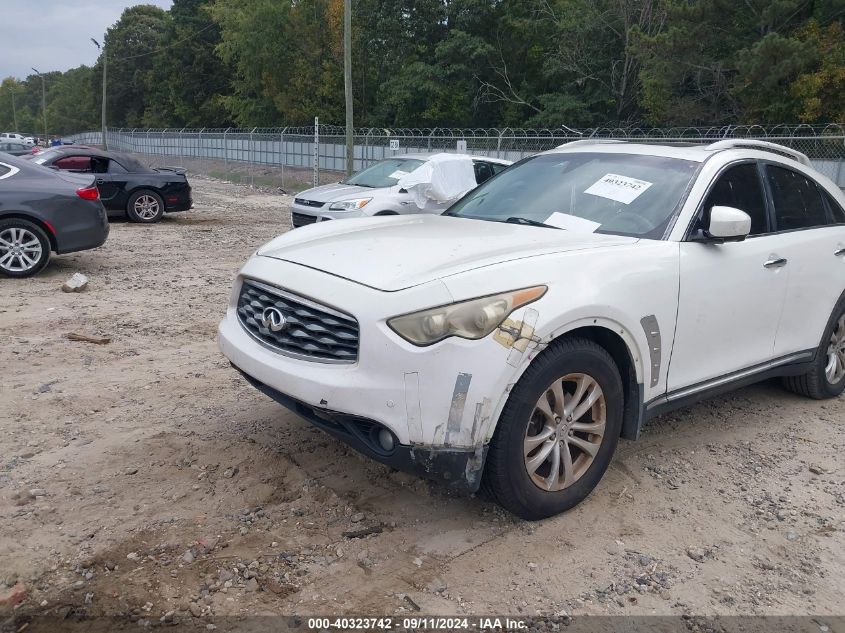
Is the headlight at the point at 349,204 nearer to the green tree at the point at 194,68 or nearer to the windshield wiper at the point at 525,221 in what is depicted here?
the windshield wiper at the point at 525,221

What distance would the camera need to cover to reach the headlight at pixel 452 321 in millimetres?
2967

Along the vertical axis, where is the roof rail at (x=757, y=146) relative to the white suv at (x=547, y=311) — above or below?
above

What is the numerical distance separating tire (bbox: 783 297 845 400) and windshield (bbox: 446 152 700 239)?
1.64 m

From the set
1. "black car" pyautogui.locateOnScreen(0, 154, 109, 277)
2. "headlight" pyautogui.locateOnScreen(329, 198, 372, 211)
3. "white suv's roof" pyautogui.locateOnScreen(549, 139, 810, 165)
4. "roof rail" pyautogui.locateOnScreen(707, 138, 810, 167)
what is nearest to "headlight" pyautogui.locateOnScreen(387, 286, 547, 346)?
"white suv's roof" pyautogui.locateOnScreen(549, 139, 810, 165)

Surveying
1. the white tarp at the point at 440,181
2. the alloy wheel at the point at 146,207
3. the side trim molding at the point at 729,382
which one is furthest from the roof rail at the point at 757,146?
the alloy wheel at the point at 146,207

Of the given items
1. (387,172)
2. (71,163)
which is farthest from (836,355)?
(71,163)

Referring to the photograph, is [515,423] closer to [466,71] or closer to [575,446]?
[575,446]

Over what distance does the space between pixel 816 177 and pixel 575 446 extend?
2.82 m

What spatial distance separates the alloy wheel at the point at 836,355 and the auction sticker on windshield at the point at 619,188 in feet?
6.39

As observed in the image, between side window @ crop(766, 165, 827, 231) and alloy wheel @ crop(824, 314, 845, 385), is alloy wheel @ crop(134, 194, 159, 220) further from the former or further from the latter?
alloy wheel @ crop(824, 314, 845, 385)

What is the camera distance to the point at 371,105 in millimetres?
50438

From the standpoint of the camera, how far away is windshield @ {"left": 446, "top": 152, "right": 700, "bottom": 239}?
3.95m

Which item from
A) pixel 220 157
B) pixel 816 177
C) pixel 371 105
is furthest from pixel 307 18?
pixel 816 177

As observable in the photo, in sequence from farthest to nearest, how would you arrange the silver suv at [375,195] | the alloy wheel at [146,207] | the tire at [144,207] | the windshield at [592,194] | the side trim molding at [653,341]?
the alloy wheel at [146,207] < the tire at [144,207] < the silver suv at [375,195] < the windshield at [592,194] < the side trim molding at [653,341]
